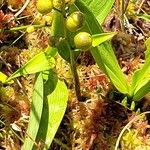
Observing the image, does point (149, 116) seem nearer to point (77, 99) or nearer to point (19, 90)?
point (77, 99)

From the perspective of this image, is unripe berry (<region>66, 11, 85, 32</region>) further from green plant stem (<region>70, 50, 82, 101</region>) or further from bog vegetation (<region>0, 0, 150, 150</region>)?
green plant stem (<region>70, 50, 82, 101</region>)

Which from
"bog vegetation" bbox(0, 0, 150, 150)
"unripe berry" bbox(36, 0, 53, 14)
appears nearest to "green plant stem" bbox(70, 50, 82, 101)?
"bog vegetation" bbox(0, 0, 150, 150)

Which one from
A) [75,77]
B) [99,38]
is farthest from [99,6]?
[75,77]

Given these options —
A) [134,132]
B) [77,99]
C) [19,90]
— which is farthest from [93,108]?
[19,90]

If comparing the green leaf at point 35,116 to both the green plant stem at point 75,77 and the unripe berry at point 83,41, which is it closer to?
the green plant stem at point 75,77

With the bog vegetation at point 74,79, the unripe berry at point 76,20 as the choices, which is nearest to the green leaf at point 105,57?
the bog vegetation at point 74,79
